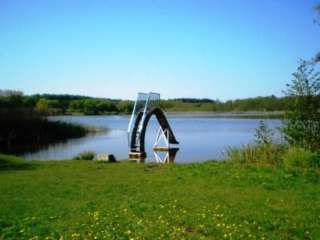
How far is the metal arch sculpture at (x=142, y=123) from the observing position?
25719mm

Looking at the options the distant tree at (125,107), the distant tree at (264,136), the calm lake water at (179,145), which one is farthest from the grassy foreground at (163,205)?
the distant tree at (125,107)

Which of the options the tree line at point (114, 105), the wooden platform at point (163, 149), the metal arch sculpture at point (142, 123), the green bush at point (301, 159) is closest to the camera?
the green bush at point (301, 159)

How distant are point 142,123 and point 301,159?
16848 mm

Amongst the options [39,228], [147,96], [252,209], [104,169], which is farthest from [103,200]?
[147,96]

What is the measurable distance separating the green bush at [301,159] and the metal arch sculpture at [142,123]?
12120 millimetres

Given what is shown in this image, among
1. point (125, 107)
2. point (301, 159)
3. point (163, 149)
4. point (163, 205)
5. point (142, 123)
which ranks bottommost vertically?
point (163, 149)

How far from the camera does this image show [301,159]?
12.4 meters

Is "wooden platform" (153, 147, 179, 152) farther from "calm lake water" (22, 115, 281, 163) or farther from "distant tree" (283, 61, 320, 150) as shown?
"distant tree" (283, 61, 320, 150)

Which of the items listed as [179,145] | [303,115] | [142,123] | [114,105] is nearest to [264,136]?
[303,115]

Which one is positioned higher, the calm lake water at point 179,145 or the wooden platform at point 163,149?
the calm lake water at point 179,145

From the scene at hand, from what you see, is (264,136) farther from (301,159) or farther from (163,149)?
(163,149)

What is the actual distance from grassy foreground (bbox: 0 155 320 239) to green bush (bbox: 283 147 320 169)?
1.30 meters

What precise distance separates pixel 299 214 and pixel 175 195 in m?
2.55

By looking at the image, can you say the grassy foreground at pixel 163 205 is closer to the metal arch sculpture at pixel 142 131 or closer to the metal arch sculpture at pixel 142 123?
the metal arch sculpture at pixel 142 123
